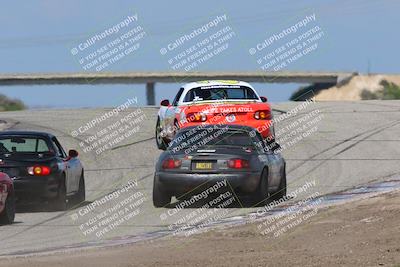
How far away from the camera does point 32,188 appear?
18.4 m

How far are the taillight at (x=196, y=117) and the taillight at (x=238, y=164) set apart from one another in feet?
17.4

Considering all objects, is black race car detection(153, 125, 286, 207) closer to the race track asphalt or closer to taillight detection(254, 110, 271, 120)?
the race track asphalt

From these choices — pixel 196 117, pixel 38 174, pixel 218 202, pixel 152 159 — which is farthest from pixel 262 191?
pixel 152 159

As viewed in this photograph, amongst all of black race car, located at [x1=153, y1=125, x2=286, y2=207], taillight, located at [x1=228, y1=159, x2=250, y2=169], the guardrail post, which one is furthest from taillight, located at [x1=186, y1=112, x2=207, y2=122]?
the guardrail post

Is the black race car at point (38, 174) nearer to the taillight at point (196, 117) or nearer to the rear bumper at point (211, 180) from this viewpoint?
the rear bumper at point (211, 180)

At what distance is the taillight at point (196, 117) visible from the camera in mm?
23086

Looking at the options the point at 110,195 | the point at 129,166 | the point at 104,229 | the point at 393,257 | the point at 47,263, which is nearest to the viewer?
the point at 393,257

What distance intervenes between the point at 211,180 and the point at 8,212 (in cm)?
306

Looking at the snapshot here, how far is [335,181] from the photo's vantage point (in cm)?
2108

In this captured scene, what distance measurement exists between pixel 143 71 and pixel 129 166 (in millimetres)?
A: 67534

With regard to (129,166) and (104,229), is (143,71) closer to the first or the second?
(129,166)

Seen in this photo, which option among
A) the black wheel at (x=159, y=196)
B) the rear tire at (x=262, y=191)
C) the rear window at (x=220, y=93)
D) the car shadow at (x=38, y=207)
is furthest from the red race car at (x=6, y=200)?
the rear window at (x=220, y=93)

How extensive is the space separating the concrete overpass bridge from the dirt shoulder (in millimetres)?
72536

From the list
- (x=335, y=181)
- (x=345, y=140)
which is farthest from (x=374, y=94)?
(x=335, y=181)
